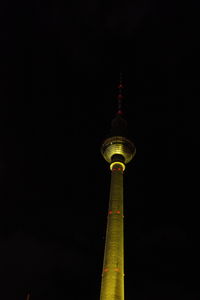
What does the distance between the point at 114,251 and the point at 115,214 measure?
5092 millimetres

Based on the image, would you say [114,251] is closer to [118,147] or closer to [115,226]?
[115,226]

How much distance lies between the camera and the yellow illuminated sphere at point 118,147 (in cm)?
5225

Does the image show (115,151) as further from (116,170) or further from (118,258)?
(118,258)

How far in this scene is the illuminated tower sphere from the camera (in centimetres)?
3781

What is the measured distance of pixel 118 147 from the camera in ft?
171

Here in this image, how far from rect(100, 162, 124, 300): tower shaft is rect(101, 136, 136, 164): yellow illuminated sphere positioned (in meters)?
4.28

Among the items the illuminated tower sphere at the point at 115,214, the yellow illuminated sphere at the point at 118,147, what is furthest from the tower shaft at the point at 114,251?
the yellow illuminated sphere at the point at 118,147

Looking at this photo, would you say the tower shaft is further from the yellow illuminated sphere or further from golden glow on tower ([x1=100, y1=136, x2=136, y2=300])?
the yellow illuminated sphere

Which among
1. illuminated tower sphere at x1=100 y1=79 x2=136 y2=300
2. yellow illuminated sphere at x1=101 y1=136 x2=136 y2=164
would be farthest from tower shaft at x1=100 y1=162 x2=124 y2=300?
yellow illuminated sphere at x1=101 y1=136 x2=136 y2=164

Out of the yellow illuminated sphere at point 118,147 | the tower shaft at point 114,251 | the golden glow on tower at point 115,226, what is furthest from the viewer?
A: the yellow illuminated sphere at point 118,147

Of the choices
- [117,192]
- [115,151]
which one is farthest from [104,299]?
[115,151]

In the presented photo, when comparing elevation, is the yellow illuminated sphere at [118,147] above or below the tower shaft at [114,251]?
above

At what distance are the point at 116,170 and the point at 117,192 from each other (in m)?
4.20

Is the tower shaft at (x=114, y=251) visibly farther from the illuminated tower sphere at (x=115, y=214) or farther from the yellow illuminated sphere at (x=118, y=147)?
the yellow illuminated sphere at (x=118, y=147)
